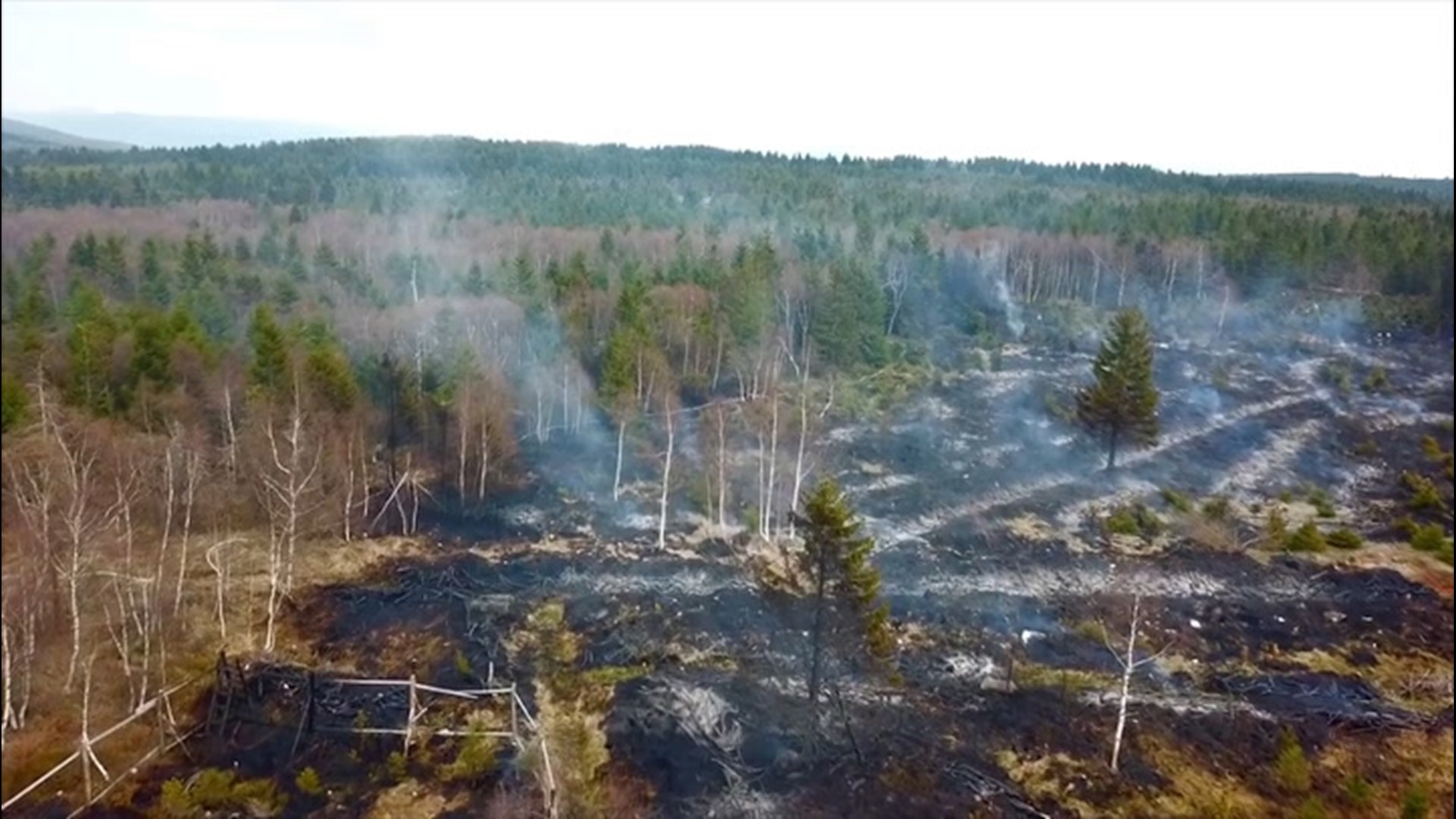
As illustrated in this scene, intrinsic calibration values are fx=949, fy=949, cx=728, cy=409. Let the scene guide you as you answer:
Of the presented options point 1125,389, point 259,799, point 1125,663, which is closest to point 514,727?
point 259,799

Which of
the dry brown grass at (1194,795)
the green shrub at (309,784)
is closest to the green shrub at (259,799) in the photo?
the green shrub at (309,784)

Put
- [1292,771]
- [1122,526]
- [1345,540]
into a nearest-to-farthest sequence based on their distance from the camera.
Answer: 1. [1292,771]
2. [1345,540]
3. [1122,526]

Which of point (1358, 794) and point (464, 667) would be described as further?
point (464, 667)

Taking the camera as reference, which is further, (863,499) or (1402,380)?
(1402,380)

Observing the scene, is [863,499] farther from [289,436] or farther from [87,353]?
[87,353]

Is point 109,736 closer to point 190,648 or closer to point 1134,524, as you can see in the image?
point 190,648

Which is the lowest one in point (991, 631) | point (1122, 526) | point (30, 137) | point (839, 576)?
point (991, 631)

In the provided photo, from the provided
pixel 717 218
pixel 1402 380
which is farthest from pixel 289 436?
pixel 717 218
